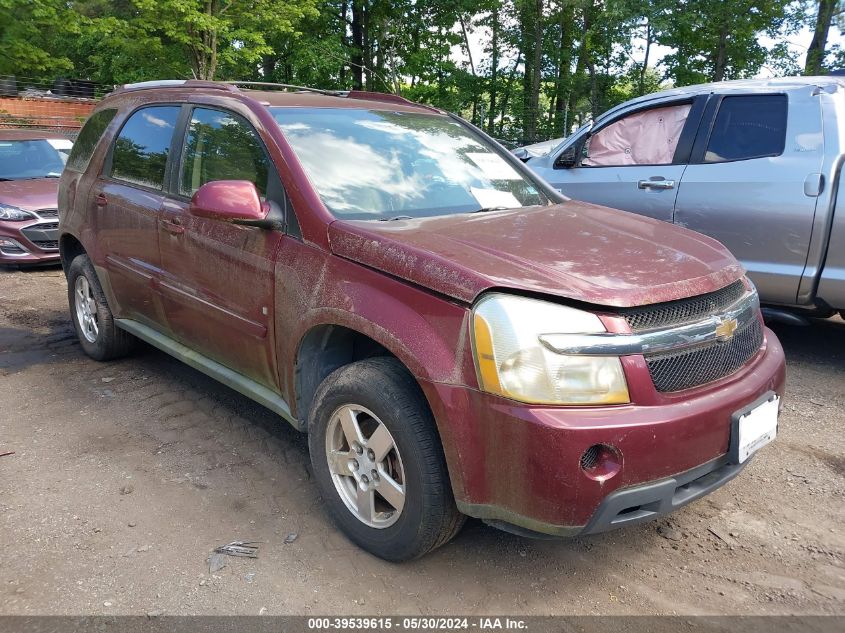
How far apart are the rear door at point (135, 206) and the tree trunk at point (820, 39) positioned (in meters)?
17.0

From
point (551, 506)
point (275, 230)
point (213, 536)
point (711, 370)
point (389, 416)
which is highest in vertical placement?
point (275, 230)

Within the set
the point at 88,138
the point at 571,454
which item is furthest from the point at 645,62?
the point at 571,454

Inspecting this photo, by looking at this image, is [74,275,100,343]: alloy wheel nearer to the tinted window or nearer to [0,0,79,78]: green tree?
the tinted window

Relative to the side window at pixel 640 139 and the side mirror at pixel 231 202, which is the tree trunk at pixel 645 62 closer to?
the side window at pixel 640 139

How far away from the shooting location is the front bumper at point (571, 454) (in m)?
2.20

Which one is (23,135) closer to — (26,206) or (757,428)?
(26,206)

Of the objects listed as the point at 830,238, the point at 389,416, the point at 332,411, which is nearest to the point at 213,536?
the point at 332,411

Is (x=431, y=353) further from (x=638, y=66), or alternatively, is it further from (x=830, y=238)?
(x=638, y=66)

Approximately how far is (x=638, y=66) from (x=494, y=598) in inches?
881

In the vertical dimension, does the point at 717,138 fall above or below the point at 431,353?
above

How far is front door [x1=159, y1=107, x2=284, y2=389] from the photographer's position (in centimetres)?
320

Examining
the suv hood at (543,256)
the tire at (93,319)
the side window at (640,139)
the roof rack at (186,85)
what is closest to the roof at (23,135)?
the tire at (93,319)

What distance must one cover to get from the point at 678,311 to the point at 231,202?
187cm

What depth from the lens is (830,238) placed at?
4.49m
